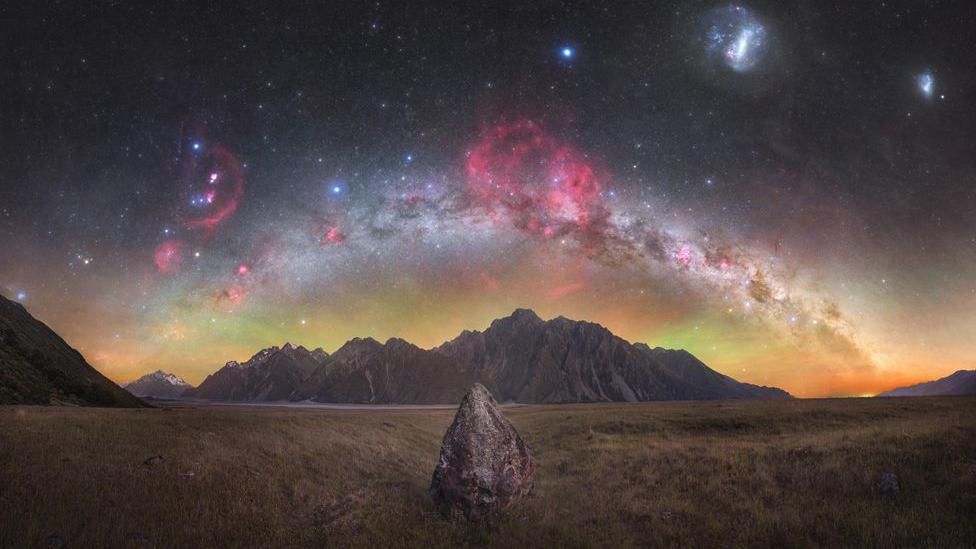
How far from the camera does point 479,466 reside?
1773 cm

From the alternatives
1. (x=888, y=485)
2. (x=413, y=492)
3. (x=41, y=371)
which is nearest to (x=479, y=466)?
(x=413, y=492)

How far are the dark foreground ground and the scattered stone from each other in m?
0.15

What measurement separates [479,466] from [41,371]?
8952 centimetres

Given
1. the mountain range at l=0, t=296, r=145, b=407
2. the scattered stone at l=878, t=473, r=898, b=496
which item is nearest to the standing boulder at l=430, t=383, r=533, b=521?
the scattered stone at l=878, t=473, r=898, b=496

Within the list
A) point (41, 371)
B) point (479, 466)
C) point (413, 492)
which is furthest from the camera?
point (41, 371)

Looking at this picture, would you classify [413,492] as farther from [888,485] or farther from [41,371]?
[41,371]

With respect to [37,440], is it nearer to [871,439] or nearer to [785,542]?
[785,542]

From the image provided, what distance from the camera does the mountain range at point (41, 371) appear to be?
57688mm

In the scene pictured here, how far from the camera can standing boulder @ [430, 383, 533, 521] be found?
56.2 ft

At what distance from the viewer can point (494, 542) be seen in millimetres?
14023

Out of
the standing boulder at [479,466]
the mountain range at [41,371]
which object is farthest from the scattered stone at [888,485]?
the mountain range at [41,371]

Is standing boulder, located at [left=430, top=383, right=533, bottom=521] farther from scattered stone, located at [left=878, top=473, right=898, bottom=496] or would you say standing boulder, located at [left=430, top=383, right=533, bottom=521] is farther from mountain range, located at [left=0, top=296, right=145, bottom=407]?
mountain range, located at [left=0, top=296, right=145, bottom=407]

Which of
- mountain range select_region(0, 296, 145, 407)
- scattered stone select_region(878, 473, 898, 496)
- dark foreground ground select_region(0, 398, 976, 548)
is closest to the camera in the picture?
dark foreground ground select_region(0, 398, 976, 548)

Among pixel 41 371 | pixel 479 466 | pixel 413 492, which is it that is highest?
pixel 41 371
